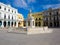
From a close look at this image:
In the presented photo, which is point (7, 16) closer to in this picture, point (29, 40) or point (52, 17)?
point (52, 17)

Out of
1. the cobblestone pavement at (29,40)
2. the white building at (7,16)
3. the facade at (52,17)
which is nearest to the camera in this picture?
the cobblestone pavement at (29,40)

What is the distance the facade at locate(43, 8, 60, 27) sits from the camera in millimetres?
46156

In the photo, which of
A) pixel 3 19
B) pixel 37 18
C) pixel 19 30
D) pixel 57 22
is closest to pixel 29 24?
pixel 19 30

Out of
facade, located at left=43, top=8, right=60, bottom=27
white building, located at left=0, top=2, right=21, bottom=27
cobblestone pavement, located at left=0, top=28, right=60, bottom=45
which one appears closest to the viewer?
cobblestone pavement, located at left=0, top=28, right=60, bottom=45

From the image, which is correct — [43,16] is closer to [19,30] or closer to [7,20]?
[7,20]

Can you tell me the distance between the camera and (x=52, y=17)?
159 feet

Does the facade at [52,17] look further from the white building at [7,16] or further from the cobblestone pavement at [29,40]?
the cobblestone pavement at [29,40]

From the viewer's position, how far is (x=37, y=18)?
172 ft

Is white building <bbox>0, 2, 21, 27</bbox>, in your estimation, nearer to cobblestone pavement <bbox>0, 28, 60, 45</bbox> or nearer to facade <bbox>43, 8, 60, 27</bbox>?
facade <bbox>43, 8, 60, 27</bbox>

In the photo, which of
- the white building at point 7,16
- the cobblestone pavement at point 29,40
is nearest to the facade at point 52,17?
the white building at point 7,16

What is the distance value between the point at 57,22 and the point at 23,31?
3128 cm

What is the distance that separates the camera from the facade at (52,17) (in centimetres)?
4616

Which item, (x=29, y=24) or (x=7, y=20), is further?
(x=7, y=20)

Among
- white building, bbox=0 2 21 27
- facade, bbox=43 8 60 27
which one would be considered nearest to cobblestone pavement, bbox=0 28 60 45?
white building, bbox=0 2 21 27
